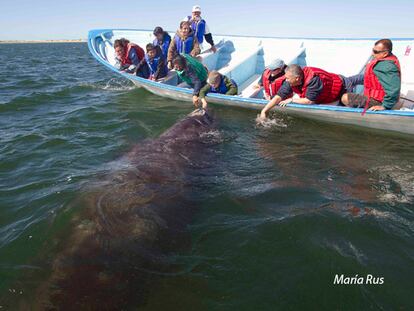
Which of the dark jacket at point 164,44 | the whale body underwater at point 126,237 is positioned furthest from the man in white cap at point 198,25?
the whale body underwater at point 126,237

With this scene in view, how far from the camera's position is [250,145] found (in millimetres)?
7031

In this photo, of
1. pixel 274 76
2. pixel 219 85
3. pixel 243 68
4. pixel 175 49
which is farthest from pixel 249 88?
pixel 175 49

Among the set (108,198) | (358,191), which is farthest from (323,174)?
(108,198)

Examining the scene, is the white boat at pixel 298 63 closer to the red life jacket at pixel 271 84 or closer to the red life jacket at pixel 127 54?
the red life jacket at pixel 271 84

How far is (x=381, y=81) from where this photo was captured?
6.49 m

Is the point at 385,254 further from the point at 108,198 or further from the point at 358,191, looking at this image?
the point at 108,198

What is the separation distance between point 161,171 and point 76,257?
2189mm

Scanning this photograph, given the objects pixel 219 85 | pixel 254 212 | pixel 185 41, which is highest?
pixel 185 41

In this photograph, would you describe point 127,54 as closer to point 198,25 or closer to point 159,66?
point 159,66

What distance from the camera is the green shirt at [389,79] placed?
6238 millimetres

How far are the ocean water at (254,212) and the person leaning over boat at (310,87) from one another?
0.71 metres

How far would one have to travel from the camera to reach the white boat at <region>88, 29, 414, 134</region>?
7176 millimetres

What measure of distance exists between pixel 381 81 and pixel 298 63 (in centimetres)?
505

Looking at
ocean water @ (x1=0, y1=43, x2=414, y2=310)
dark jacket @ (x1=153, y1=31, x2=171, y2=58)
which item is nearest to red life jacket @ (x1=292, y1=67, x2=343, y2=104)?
ocean water @ (x1=0, y1=43, x2=414, y2=310)
